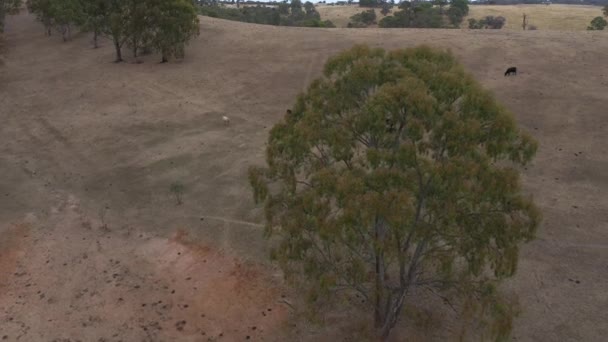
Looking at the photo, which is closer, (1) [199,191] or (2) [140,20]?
(1) [199,191]

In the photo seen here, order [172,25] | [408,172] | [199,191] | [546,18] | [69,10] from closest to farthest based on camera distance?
1. [408,172]
2. [199,191]
3. [172,25]
4. [69,10]
5. [546,18]

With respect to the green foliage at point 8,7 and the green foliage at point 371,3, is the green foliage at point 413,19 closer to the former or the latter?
the green foliage at point 8,7

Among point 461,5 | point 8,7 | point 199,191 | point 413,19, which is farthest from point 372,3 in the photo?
point 199,191

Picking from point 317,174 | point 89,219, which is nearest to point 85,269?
point 89,219

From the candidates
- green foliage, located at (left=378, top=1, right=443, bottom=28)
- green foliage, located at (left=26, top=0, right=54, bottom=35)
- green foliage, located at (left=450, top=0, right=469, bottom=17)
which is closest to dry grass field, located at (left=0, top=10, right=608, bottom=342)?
green foliage, located at (left=26, top=0, right=54, bottom=35)

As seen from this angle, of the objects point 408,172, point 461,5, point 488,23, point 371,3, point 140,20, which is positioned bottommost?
point 408,172

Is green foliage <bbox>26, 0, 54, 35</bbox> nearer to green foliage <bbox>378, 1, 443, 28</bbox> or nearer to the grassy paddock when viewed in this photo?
green foliage <bbox>378, 1, 443, 28</bbox>

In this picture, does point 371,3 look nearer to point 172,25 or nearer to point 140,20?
point 172,25
